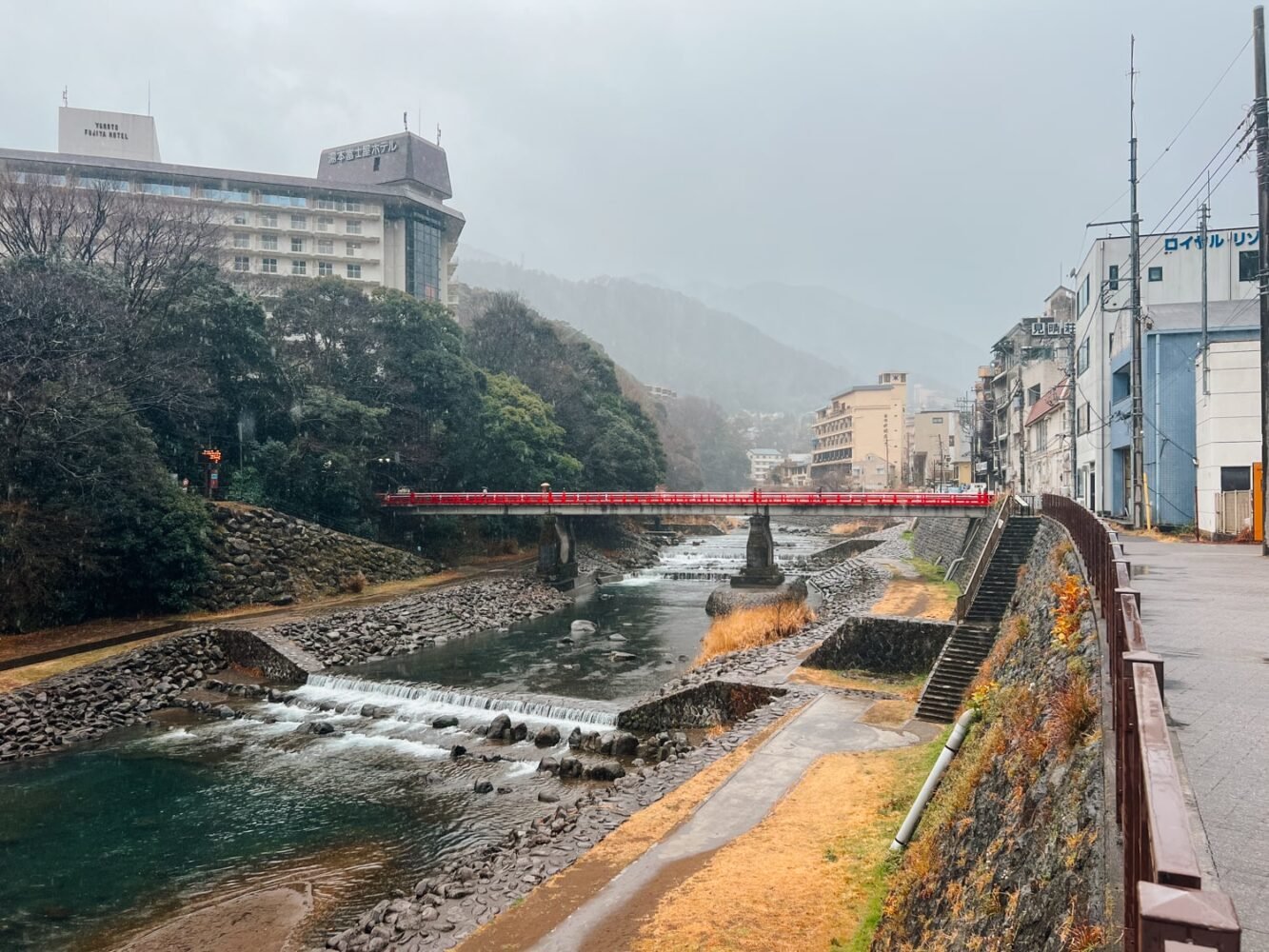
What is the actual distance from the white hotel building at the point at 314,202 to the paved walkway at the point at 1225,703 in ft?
217

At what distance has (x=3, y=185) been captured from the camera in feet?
120

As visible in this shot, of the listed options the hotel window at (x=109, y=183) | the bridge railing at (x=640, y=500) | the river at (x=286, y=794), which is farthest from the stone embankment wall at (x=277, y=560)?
the hotel window at (x=109, y=183)

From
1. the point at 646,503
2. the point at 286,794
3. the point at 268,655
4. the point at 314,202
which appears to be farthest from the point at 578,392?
the point at 286,794

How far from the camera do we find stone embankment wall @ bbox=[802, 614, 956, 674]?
2281cm

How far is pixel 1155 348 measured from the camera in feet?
94.7

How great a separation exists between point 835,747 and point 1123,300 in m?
30.4

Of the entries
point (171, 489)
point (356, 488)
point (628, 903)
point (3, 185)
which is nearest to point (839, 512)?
point (356, 488)

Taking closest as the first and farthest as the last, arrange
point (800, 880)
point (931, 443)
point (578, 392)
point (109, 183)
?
1. point (800, 880)
2. point (109, 183)
3. point (578, 392)
4. point (931, 443)

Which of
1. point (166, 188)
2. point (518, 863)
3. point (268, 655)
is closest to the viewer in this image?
point (518, 863)

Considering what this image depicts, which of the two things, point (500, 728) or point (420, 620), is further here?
point (420, 620)

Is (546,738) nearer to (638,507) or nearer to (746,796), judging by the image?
(746,796)

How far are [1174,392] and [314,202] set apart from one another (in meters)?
68.7

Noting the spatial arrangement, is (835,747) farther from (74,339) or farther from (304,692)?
(74,339)

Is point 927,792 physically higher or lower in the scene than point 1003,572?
lower
